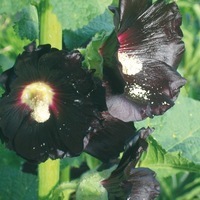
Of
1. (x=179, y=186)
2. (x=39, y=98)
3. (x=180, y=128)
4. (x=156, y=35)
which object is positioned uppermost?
(x=156, y=35)

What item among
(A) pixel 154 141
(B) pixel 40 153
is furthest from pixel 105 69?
(A) pixel 154 141

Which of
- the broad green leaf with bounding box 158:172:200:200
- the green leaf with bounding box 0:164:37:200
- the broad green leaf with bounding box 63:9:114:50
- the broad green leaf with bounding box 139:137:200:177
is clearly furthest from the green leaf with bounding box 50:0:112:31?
the broad green leaf with bounding box 158:172:200:200

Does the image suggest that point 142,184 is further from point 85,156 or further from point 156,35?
point 85,156

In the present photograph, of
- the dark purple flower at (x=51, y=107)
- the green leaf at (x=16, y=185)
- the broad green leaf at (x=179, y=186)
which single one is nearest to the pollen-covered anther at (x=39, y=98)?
the dark purple flower at (x=51, y=107)

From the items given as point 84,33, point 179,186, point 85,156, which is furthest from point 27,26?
point 179,186

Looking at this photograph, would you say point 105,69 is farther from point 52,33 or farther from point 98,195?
point 98,195

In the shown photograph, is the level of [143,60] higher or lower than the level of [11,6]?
lower

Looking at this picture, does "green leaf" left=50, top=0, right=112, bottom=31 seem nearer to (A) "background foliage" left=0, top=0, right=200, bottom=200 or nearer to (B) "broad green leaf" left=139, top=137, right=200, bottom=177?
(A) "background foliage" left=0, top=0, right=200, bottom=200
